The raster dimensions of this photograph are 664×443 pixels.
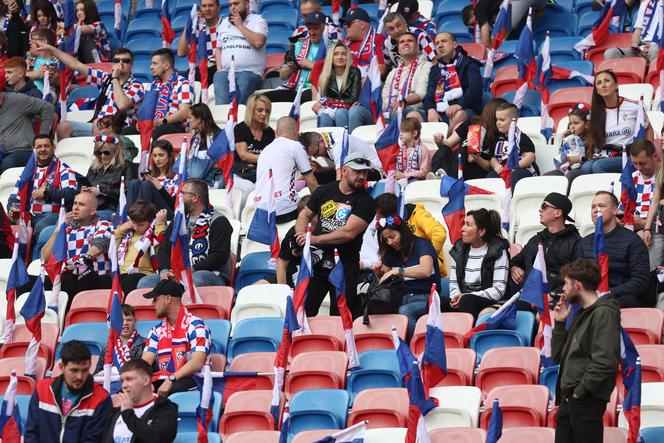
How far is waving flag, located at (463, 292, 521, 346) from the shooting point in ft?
34.7

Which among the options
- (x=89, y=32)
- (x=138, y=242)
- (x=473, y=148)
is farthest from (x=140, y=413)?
(x=89, y=32)

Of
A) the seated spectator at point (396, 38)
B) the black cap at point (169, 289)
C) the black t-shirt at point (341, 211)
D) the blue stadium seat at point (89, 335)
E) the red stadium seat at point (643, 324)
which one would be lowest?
the blue stadium seat at point (89, 335)

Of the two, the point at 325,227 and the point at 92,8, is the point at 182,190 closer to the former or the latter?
the point at 325,227

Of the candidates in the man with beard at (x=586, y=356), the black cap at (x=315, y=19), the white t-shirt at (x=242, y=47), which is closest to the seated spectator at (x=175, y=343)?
the man with beard at (x=586, y=356)

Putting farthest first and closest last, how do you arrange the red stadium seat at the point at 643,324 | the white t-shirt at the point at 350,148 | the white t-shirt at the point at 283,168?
the white t-shirt at the point at 350,148
the white t-shirt at the point at 283,168
the red stadium seat at the point at 643,324

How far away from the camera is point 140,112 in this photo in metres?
14.4

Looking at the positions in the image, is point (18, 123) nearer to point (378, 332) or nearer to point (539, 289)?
point (378, 332)

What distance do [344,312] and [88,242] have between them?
258 centimetres

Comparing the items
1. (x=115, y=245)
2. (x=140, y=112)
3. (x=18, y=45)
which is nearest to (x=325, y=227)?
(x=115, y=245)

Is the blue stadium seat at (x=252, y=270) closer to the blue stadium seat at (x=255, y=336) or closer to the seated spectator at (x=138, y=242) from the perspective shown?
the seated spectator at (x=138, y=242)

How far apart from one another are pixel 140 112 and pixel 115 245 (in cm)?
283

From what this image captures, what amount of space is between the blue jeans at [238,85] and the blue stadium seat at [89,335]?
409 cm

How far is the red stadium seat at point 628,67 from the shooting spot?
46.5 ft

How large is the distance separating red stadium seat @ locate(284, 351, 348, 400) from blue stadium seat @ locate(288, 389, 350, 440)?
0.36 meters
